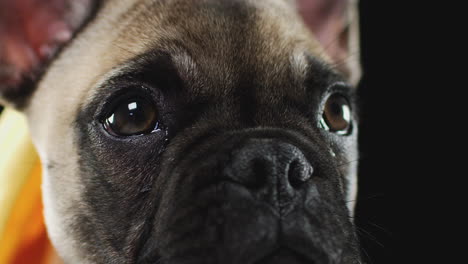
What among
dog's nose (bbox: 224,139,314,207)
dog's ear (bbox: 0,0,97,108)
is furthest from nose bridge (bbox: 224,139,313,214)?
dog's ear (bbox: 0,0,97,108)

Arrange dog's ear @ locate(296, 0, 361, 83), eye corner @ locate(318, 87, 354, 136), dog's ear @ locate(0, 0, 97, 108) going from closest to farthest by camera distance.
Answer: eye corner @ locate(318, 87, 354, 136) < dog's ear @ locate(0, 0, 97, 108) < dog's ear @ locate(296, 0, 361, 83)

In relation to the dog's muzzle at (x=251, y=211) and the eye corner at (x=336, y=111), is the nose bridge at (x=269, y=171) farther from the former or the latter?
the eye corner at (x=336, y=111)

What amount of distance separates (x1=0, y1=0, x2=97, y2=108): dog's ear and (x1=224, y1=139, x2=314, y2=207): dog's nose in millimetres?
818

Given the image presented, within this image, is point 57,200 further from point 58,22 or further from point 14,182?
point 58,22

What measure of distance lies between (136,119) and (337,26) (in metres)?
1.03

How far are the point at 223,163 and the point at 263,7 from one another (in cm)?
65

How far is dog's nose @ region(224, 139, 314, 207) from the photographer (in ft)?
3.38

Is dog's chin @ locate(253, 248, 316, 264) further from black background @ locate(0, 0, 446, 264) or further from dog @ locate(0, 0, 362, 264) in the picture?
black background @ locate(0, 0, 446, 264)

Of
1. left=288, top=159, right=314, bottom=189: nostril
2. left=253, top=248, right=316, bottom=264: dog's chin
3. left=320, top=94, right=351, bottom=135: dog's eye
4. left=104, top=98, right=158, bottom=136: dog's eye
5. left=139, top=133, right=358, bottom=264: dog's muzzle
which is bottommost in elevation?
left=253, top=248, right=316, bottom=264: dog's chin

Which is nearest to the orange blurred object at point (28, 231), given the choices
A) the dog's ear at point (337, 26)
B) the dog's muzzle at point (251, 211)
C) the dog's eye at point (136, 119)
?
the dog's eye at point (136, 119)

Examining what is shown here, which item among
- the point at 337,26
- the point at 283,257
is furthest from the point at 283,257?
the point at 337,26

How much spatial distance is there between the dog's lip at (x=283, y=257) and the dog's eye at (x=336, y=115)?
1.65 feet

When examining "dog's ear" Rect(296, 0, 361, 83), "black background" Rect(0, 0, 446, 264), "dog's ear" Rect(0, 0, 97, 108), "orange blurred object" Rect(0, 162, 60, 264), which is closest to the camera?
"dog's ear" Rect(0, 0, 97, 108)

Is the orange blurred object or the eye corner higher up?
the eye corner
